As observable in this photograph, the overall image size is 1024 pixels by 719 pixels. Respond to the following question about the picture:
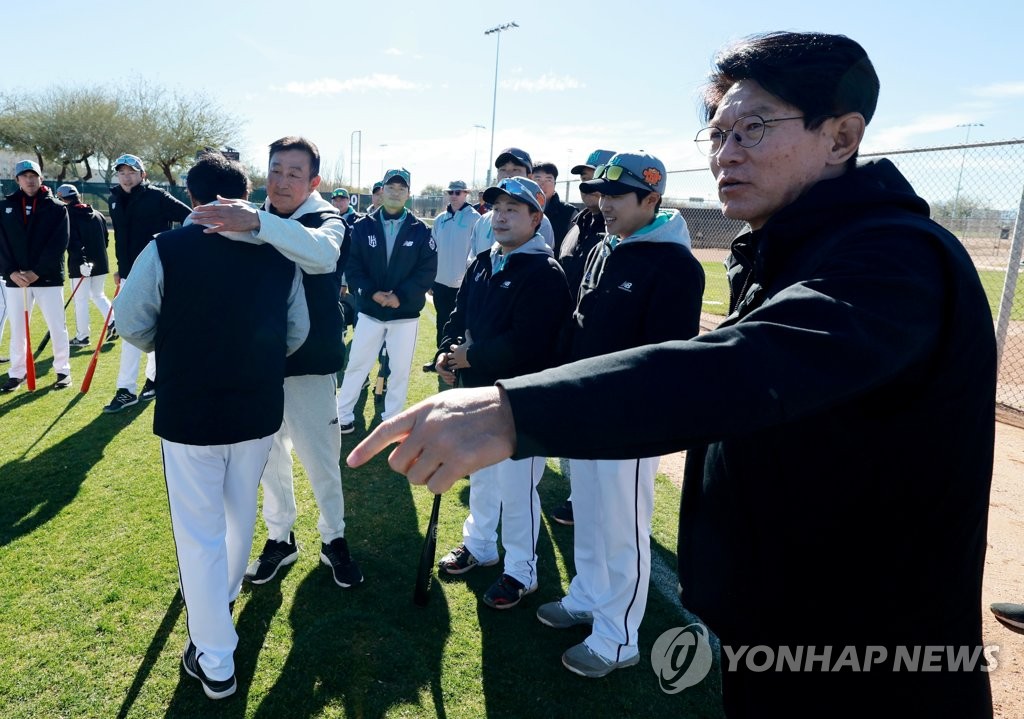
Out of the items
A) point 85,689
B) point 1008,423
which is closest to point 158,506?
point 85,689

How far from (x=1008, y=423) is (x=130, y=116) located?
157ft

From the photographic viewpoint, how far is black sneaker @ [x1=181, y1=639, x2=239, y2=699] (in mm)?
2576

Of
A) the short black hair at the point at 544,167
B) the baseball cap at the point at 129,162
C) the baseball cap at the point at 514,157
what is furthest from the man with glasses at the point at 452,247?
the baseball cap at the point at 129,162

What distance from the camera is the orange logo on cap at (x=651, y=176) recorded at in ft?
9.36

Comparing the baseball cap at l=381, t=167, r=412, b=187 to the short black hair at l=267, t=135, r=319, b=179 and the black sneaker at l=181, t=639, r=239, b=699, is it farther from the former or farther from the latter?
the black sneaker at l=181, t=639, r=239, b=699

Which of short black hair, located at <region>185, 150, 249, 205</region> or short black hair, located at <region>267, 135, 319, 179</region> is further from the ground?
short black hair, located at <region>267, 135, 319, 179</region>

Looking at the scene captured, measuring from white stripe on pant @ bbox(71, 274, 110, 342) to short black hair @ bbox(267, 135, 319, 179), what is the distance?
7008mm

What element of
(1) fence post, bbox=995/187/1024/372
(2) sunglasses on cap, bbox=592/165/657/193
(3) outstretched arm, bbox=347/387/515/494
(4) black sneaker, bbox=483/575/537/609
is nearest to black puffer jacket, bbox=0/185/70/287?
(4) black sneaker, bbox=483/575/537/609

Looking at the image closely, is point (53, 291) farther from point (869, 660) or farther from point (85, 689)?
point (869, 660)

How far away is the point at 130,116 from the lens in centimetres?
3944

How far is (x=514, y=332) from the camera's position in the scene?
10.8 feet

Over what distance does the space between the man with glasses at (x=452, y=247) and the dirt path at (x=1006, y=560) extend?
11.3 ft

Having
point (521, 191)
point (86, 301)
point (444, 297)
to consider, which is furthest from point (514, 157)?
point (86, 301)

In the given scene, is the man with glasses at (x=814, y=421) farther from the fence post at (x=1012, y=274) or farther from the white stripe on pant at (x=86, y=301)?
the white stripe on pant at (x=86, y=301)
